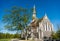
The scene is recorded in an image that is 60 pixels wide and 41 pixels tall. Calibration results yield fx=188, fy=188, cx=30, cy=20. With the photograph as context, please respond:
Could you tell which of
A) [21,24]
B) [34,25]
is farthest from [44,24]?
[21,24]

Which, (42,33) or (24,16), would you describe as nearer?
(24,16)

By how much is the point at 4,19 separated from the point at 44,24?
711 inches

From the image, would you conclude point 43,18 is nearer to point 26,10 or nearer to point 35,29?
point 35,29

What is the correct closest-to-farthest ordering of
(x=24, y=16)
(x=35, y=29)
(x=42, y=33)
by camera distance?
(x=24, y=16) → (x=42, y=33) → (x=35, y=29)

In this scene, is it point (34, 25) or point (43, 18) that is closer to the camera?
point (43, 18)

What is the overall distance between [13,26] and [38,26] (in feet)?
52.2

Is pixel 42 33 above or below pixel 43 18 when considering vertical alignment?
below

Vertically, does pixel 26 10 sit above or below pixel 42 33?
above

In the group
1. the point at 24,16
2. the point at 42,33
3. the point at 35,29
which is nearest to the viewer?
the point at 24,16

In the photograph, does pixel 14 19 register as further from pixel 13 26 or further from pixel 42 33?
pixel 42 33

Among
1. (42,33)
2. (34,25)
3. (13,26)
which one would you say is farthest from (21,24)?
(34,25)

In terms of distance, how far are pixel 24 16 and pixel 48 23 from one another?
53.7 feet

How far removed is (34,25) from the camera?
2921 inches

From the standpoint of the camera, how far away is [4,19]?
2215 inches
